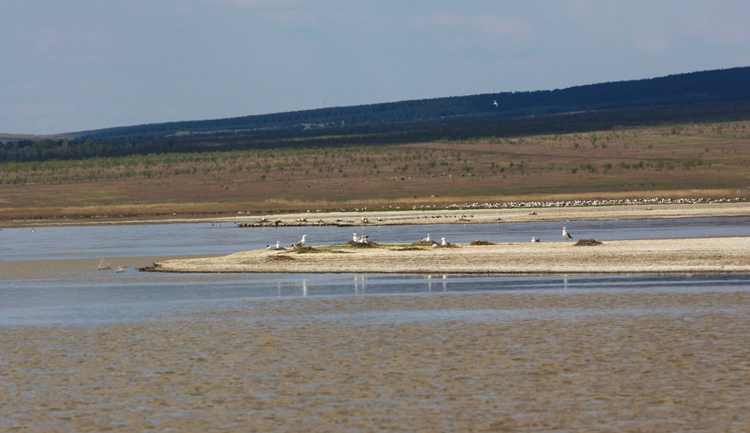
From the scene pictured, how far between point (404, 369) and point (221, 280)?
1450cm

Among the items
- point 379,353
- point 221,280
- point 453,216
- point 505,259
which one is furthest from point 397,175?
point 379,353

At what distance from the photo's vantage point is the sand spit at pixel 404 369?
41.3 feet

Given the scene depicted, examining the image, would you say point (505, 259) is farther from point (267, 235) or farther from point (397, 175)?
point (397, 175)

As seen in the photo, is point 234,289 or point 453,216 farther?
point 453,216

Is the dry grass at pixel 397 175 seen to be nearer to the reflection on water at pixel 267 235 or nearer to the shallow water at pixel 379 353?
the reflection on water at pixel 267 235

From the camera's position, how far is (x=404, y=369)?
1545cm

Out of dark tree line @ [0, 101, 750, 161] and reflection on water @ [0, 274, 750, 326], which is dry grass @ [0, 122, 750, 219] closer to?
dark tree line @ [0, 101, 750, 161]

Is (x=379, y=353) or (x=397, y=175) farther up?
(x=397, y=175)

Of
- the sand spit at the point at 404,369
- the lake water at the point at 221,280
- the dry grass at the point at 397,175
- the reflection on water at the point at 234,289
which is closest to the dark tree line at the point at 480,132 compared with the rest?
the dry grass at the point at 397,175

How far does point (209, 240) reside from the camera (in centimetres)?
4484

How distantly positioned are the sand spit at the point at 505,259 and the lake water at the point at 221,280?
37.8 inches

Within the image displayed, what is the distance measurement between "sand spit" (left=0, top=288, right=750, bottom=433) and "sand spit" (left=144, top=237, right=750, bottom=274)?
5.42 metres

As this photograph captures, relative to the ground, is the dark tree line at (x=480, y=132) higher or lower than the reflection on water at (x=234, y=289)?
higher

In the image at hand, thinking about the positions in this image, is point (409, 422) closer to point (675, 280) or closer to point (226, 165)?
point (675, 280)
